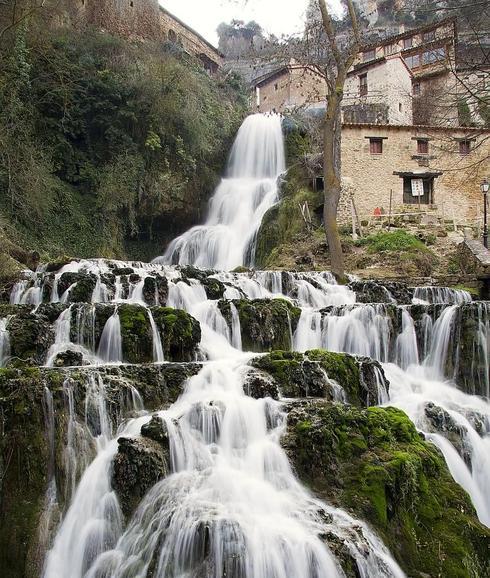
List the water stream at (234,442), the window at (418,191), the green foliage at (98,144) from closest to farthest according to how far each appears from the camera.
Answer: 1. the water stream at (234,442)
2. the green foliage at (98,144)
3. the window at (418,191)

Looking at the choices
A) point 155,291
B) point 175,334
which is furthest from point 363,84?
point 175,334

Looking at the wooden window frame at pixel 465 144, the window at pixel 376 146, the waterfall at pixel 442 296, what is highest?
the window at pixel 376 146

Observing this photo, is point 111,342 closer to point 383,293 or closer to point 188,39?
point 383,293

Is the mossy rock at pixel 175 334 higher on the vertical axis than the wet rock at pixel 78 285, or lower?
lower

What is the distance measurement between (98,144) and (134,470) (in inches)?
740

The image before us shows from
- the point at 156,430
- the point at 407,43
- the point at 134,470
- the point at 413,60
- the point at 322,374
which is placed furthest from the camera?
the point at 407,43

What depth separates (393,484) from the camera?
6.56 metres

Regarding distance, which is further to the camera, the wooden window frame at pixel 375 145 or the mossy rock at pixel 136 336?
the wooden window frame at pixel 375 145

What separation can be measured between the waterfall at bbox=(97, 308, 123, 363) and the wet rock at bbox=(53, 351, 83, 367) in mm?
895

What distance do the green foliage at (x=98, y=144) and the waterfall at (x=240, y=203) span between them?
1039 millimetres

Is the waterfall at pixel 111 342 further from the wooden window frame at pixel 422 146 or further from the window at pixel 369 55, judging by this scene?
the window at pixel 369 55

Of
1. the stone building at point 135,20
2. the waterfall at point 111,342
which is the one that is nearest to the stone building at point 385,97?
the stone building at point 135,20

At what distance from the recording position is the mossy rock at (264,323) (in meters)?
11.5

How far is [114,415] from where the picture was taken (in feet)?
24.3
